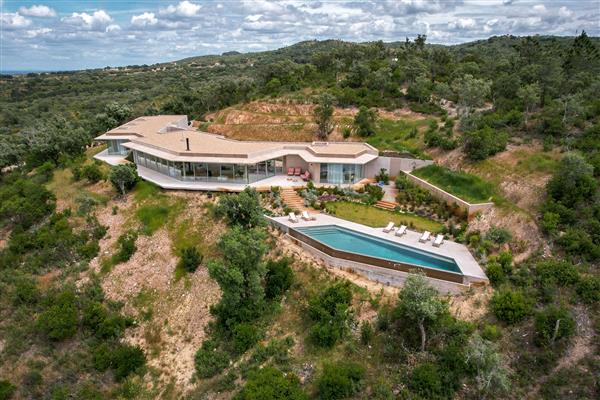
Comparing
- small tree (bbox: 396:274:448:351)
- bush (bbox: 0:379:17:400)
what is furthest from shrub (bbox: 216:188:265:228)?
bush (bbox: 0:379:17:400)

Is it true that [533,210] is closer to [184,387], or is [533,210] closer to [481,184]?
[481,184]

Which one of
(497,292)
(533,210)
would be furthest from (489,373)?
(533,210)

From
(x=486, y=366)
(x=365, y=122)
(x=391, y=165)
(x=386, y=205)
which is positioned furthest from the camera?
(x=365, y=122)

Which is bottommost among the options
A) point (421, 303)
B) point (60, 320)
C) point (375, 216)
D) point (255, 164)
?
point (60, 320)

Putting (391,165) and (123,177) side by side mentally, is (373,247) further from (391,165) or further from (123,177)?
(123,177)

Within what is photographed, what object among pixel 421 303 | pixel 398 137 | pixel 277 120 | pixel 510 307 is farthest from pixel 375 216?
pixel 277 120

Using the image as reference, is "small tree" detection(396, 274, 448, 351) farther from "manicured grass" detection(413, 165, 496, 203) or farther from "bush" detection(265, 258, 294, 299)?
"manicured grass" detection(413, 165, 496, 203)
